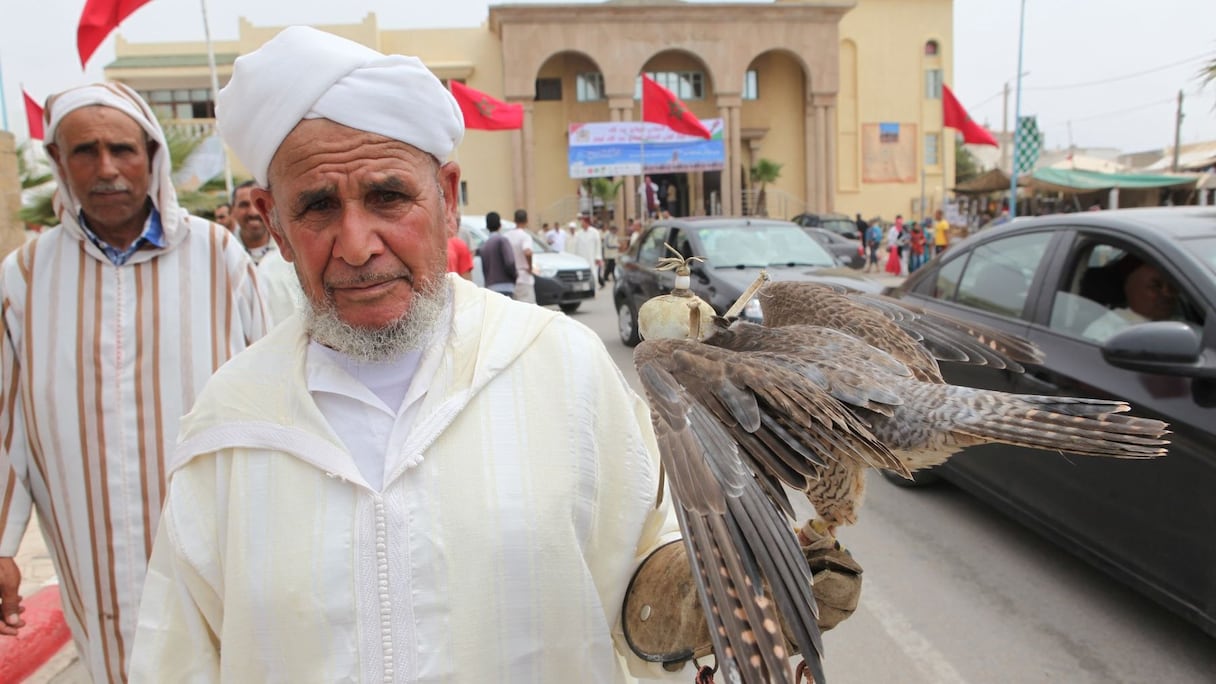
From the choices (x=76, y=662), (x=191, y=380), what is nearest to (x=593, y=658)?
(x=191, y=380)

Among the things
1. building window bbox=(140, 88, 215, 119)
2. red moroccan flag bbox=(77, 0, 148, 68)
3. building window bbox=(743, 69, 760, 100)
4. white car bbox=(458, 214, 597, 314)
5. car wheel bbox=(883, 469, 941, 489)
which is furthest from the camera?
building window bbox=(743, 69, 760, 100)

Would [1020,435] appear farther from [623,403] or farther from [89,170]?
[89,170]

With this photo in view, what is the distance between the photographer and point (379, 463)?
4.59ft

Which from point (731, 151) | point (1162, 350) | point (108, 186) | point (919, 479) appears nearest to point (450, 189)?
point (108, 186)

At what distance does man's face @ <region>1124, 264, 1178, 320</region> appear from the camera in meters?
3.54

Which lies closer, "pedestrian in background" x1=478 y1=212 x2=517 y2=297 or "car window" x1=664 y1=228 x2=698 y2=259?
"car window" x1=664 y1=228 x2=698 y2=259

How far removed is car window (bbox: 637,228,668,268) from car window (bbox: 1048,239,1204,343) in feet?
21.6

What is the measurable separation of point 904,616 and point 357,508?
3210mm

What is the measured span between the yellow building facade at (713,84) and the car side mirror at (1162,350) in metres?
32.4

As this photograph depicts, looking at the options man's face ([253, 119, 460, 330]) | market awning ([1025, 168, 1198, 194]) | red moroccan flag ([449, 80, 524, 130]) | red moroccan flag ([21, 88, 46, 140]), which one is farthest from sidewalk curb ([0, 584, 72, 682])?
market awning ([1025, 168, 1198, 194])

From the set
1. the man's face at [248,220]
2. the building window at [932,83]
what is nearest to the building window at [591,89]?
the building window at [932,83]

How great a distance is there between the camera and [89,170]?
2.36m

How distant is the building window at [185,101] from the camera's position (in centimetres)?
3559

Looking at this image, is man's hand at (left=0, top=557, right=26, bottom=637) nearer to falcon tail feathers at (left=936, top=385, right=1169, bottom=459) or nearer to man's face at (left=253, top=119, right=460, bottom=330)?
man's face at (left=253, top=119, right=460, bottom=330)
